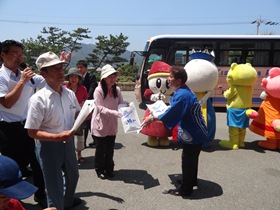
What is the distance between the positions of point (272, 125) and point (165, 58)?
5607 millimetres

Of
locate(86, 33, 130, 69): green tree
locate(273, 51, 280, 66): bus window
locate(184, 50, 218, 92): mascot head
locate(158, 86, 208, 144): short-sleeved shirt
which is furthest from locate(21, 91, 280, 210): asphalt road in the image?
locate(86, 33, 130, 69): green tree

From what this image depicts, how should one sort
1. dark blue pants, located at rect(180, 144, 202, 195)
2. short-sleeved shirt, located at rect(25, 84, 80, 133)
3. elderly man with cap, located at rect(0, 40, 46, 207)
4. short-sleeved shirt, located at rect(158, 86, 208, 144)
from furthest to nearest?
1. dark blue pants, located at rect(180, 144, 202, 195)
2. short-sleeved shirt, located at rect(158, 86, 208, 144)
3. elderly man with cap, located at rect(0, 40, 46, 207)
4. short-sleeved shirt, located at rect(25, 84, 80, 133)

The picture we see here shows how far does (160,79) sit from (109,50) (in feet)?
70.7

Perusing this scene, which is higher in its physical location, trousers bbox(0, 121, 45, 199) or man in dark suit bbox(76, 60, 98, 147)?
man in dark suit bbox(76, 60, 98, 147)

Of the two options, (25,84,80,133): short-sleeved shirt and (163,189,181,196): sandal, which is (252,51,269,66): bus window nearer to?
(163,189,181,196): sandal

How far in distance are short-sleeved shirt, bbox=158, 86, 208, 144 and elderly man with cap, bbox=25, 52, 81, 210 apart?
1231mm

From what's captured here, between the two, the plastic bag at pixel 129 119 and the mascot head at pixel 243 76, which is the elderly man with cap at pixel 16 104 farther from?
the mascot head at pixel 243 76

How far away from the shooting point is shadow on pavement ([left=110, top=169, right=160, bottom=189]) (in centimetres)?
394

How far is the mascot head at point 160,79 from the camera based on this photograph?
19.4ft

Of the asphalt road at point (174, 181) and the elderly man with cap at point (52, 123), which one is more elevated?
the elderly man with cap at point (52, 123)

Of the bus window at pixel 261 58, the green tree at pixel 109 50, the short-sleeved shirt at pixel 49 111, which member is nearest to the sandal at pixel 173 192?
the short-sleeved shirt at pixel 49 111

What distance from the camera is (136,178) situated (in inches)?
162

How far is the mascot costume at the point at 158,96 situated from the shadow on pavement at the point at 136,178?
4.61ft

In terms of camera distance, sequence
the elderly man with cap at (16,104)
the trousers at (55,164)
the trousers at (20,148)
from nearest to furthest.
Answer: the trousers at (55,164) → the elderly man with cap at (16,104) → the trousers at (20,148)
